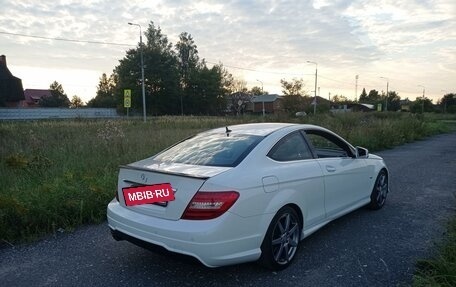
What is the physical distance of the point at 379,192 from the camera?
5832 millimetres

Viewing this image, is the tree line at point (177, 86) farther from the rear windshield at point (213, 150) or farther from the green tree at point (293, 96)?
the rear windshield at point (213, 150)

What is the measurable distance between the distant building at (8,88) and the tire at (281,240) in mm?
53344

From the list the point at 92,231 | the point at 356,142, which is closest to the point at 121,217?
the point at 92,231

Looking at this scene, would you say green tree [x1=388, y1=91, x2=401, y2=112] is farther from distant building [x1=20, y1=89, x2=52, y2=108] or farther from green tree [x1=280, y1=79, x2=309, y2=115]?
distant building [x1=20, y1=89, x2=52, y2=108]

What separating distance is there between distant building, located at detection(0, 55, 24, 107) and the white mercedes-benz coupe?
52.4 metres

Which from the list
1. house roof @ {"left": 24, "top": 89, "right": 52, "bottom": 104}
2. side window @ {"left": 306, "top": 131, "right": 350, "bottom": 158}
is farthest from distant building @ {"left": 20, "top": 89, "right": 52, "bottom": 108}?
side window @ {"left": 306, "top": 131, "right": 350, "bottom": 158}

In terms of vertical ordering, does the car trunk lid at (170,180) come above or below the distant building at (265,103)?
below

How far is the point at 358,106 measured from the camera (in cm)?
9338

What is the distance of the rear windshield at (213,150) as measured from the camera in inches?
144

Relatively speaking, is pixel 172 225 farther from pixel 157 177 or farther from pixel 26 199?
pixel 26 199

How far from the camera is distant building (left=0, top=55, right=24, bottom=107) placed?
47.8m

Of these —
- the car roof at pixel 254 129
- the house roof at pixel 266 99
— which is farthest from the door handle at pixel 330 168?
the house roof at pixel 266 99

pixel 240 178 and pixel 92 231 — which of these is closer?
pixel 240 178

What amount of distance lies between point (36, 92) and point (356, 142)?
9804 centimetres
